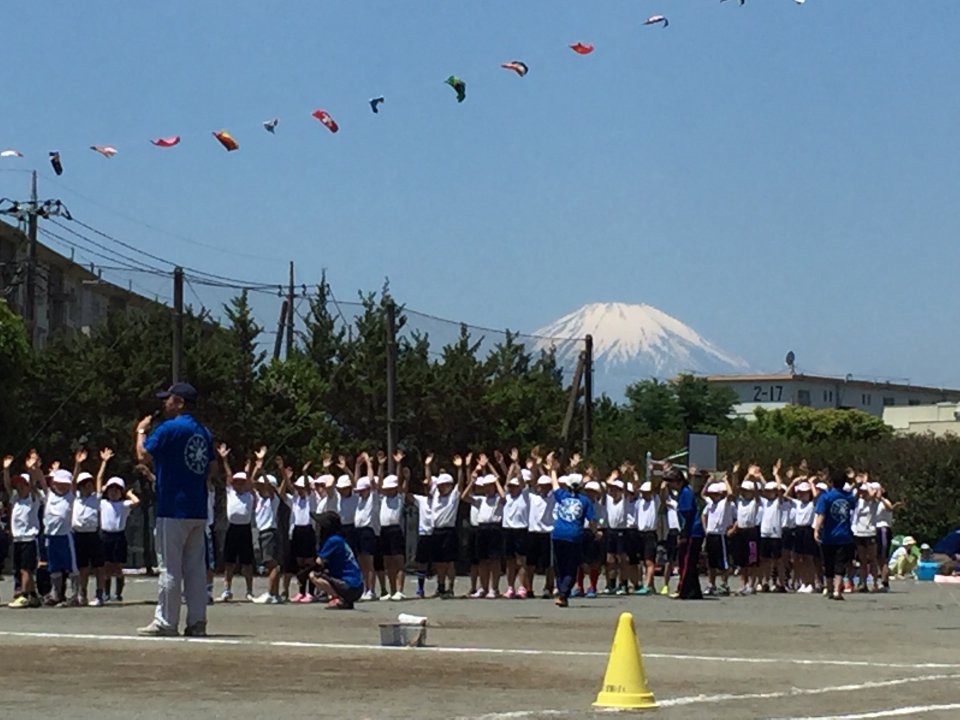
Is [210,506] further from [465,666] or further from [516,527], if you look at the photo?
[465,666]

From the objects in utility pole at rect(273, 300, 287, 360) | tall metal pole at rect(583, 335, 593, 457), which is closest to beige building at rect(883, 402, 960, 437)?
utility pole at rect(273, 300, 287, 360)

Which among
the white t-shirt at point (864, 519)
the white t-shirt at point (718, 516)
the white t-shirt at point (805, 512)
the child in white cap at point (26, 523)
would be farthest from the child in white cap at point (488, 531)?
the white t-shirt at point (864, 519)

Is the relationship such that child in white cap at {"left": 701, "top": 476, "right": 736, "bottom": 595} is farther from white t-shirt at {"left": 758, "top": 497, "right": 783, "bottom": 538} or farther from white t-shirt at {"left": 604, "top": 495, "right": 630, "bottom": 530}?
white t-shirt at {"left": 604, "top": 495, "right": 630, "bottom": 530}

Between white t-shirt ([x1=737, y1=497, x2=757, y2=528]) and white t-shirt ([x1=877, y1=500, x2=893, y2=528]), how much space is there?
273 centimetres

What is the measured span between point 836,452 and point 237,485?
4590cm

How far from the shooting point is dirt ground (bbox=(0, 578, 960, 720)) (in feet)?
37.4

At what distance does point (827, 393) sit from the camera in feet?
589

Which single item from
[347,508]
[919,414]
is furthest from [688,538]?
[919,414]

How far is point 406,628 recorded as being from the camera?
1634 cm

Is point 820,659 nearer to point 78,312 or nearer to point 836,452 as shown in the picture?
point 836,452

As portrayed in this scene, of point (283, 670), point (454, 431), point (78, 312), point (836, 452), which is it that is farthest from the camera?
point (78, 312)

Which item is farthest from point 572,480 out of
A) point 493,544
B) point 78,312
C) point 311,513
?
point 78,312

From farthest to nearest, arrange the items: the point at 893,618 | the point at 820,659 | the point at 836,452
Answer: the point at 836,452, the point at 893,618, the point at 820,659

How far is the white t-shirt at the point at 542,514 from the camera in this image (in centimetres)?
2934
